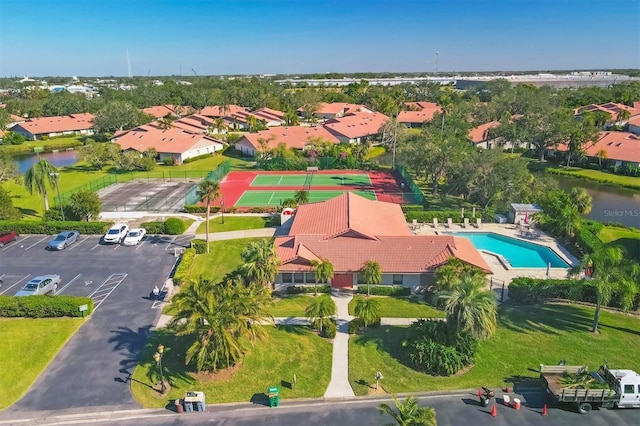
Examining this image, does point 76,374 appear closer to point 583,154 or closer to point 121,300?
point 121,300

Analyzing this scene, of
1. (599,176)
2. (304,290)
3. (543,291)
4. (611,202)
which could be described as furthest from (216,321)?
(599,176)

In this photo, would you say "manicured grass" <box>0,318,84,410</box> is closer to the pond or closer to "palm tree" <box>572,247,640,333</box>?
"palm tree" <box>572,247,640,333</box>

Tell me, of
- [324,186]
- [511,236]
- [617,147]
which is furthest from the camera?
[617,147]

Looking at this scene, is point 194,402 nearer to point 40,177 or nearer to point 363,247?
point 363,247

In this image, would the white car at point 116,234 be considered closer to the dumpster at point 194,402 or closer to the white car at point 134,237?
the white car at point 134,237

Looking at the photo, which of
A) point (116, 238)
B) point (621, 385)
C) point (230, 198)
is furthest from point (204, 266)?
point (621, 385)

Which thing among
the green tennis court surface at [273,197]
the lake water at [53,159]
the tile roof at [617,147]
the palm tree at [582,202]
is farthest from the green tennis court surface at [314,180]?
the tile roof at [617,147]

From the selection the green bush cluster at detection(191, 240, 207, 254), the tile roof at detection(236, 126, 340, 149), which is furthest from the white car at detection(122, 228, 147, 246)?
the tile roof at detection(236, 126, 340, 149)
